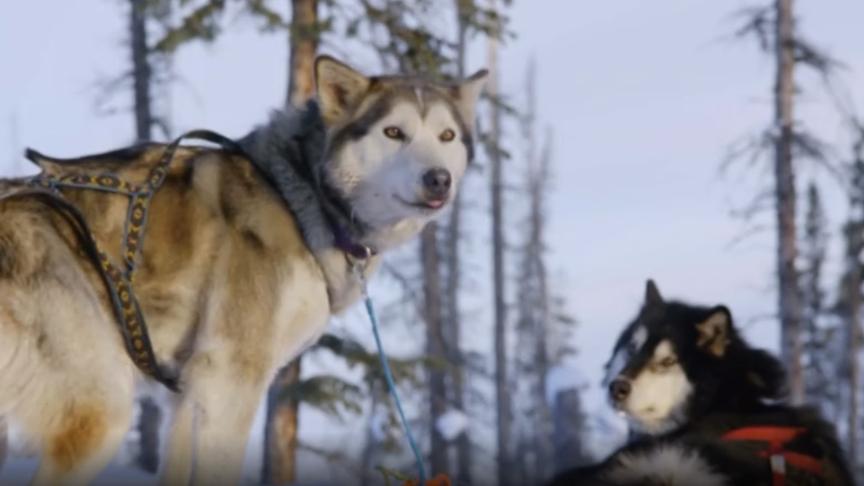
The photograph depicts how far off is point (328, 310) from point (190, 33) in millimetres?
9370

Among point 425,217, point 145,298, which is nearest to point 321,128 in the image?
point 425,217

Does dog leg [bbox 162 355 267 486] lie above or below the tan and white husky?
below

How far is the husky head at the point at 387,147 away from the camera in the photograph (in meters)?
5.27

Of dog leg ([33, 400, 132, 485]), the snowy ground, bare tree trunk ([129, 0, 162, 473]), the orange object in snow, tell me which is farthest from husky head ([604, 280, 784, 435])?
bare tree trunk ([129, 0, 162, 473])

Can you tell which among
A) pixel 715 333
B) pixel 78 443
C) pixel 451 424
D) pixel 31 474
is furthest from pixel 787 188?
pixel 78 443

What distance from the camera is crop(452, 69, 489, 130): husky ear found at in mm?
5652

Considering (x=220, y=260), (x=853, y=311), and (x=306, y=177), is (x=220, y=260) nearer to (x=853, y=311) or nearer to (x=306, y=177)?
(x=306, y=177)

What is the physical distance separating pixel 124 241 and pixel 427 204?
129 centimetres

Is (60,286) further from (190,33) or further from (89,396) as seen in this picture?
(190,33)

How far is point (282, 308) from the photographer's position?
516 cm

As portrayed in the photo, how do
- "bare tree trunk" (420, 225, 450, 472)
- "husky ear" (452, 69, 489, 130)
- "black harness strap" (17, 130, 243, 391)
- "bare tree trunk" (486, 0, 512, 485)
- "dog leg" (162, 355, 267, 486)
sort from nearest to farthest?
"black harness strap" (17, 130, 243, 391), "dog leg" (162, 355, 267, 486), "husky ear" (452, 69, 489, 130), "bare tree trunk" (420, 225, 450, 472), "bare tree trunk" (486, 0, 512, 485)

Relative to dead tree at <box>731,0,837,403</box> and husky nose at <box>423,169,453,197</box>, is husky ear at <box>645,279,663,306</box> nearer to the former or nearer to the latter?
husky nose at <box>423,169,453,197</box>

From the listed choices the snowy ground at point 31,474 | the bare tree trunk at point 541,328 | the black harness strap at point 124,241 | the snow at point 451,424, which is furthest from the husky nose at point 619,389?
the bare tree trunk at point 541,328

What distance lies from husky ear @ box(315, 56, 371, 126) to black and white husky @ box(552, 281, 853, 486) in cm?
160
